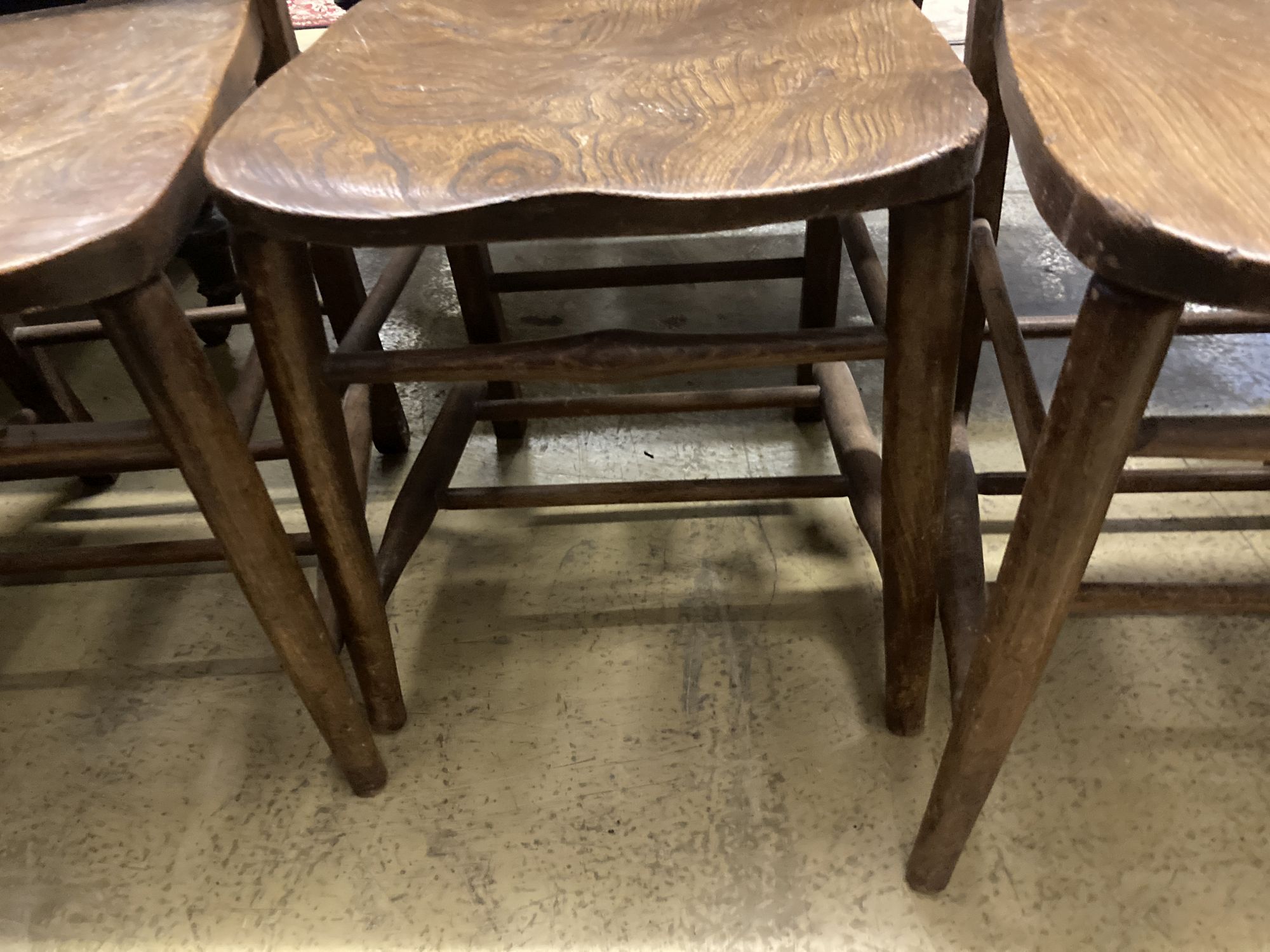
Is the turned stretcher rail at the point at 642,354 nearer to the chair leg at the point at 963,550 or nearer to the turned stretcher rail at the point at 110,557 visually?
the chair leg at the point at 963,550

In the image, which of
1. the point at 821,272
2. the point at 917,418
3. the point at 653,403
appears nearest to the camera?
the point at 917,418

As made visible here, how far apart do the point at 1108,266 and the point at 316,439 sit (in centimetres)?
49

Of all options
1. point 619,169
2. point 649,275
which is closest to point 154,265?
point 619,169

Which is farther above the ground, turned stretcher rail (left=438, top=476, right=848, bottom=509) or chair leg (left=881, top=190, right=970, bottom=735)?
chair leg (left=881, top=190, right=970, bottom=735)

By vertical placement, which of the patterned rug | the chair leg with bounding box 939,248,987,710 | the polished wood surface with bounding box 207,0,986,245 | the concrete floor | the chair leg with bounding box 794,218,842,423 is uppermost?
the polished wood surface with bounding box 207,0,986,245

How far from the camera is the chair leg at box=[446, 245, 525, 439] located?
0.95m

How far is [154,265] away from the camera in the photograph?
19.2 inches

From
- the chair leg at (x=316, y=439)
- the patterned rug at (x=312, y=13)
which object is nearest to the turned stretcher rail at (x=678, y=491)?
the chair leg at (x=316, y=439)

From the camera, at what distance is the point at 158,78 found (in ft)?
2.07

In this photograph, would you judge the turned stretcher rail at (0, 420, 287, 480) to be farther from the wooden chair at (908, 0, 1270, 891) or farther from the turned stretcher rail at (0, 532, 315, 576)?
the wooden chair at (908, 0, 1270, 891)

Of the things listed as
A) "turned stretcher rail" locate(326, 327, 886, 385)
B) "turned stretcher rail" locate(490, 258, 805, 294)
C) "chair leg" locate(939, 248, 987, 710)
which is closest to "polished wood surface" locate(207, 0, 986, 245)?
"turned stretcher rail" locate(326, 327, 886, 385)

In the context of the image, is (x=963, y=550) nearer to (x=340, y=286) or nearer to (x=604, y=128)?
(x=604, y=128)

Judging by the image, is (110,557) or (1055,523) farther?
(110,557)

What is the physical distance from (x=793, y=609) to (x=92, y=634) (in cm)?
74
